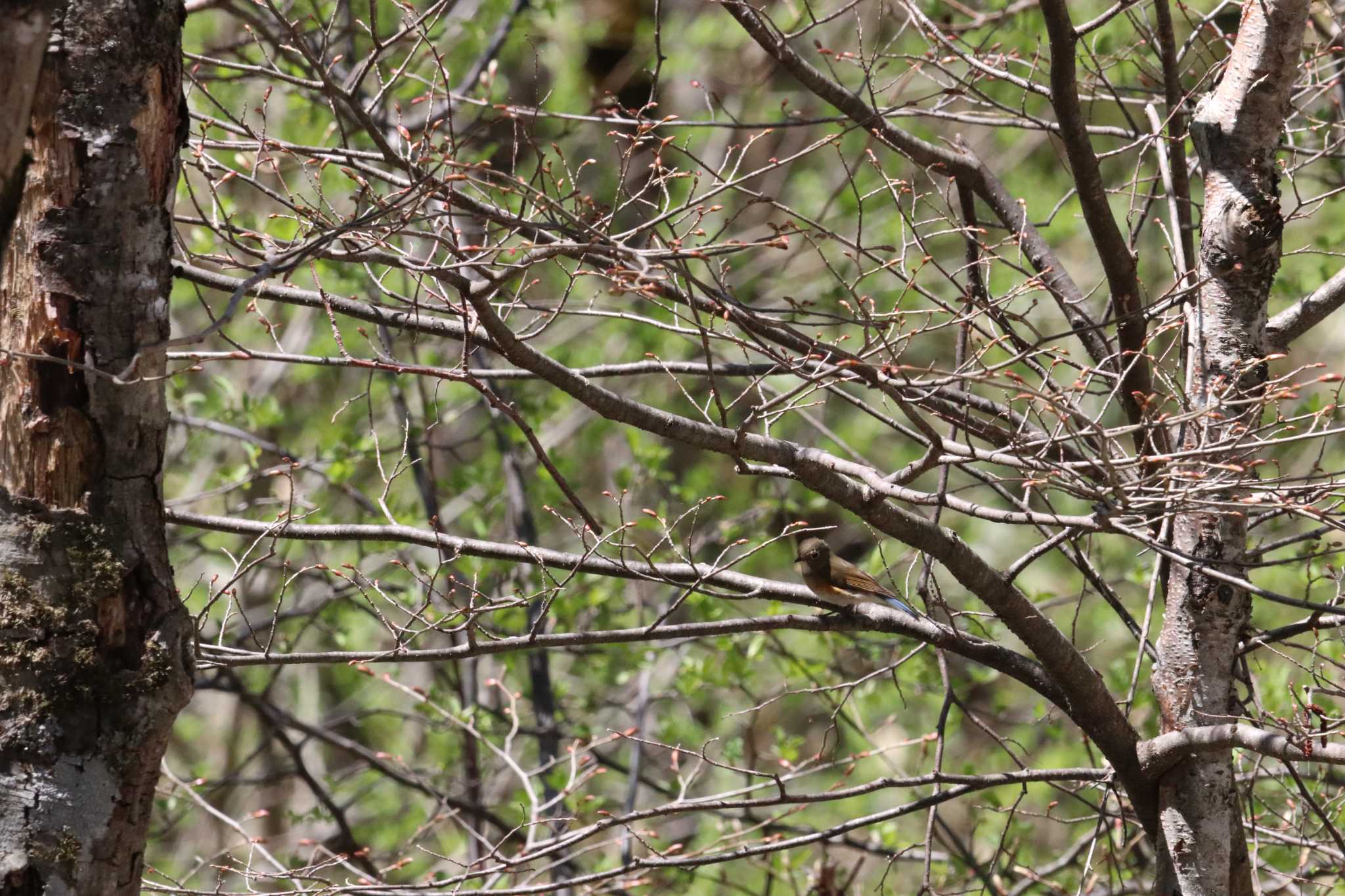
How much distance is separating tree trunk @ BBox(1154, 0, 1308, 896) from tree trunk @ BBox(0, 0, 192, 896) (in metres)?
2.60

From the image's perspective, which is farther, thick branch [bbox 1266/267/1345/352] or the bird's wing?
the bird's wing

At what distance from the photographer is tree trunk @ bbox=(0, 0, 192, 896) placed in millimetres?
2125

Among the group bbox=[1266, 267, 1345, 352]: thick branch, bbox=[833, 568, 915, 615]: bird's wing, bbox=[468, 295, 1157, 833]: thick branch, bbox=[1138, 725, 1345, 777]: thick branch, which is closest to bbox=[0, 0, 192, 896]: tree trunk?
bbox=[468, 295, 1157, 833]: thick branch

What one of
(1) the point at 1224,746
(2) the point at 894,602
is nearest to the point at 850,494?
(1) the point at 1224,746

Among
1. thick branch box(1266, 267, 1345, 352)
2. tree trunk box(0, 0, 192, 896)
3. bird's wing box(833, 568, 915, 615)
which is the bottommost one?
tree trunk box(0, 0, 192, 896)

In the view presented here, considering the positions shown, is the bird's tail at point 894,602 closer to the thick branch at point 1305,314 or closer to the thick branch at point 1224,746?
the thick branch at point 1224,746

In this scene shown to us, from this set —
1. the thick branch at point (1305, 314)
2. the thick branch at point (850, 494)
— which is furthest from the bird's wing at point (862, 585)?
the thick branch at point (1305, 314)

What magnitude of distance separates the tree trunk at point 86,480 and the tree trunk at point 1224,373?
2605 mm

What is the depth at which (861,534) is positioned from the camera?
8922mm

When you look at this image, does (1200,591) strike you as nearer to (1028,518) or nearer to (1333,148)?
(1028,518)

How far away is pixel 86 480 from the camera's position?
87.4 inches

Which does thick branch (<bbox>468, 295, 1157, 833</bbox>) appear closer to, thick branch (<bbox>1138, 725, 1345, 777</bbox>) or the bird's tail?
thick branch (<bbox>1138, 725, 1345, 777</bbox>)

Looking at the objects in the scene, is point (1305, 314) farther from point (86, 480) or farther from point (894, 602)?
point (86, 480)

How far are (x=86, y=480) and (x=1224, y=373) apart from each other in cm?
281
